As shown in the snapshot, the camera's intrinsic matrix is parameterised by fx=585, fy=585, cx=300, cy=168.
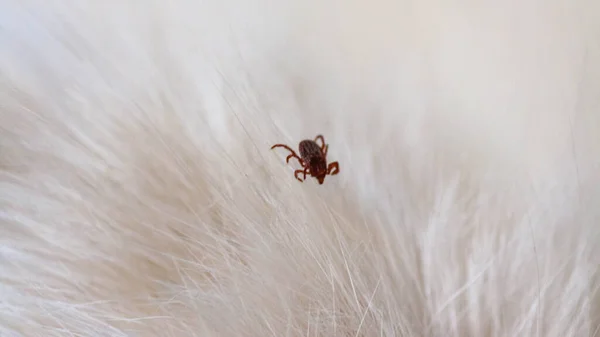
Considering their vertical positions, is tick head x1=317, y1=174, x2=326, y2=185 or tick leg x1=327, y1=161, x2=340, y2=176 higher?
tick leg x1=327, y1=161, x2=340, y2=176

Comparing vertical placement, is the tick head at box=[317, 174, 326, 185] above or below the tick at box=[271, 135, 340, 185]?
below

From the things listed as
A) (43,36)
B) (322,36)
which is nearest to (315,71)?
(322,36)

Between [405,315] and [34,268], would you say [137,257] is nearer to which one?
[34,268]

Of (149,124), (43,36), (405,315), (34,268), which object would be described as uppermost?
(43,36)

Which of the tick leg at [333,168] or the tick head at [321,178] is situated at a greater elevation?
the tick leg at [333,168]

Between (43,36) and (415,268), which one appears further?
(43,36)
